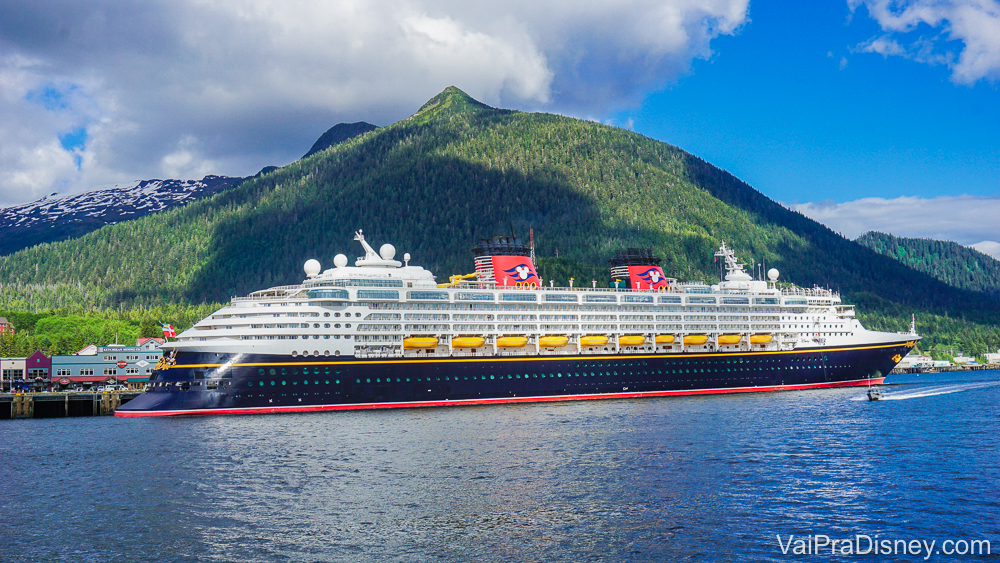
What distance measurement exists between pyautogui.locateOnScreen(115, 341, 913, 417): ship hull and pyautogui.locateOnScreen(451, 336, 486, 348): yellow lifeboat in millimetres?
2634

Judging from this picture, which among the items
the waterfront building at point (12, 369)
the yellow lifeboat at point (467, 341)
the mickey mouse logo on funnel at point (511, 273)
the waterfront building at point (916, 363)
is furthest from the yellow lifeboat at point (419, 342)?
the waterfront building at point (916, 363)

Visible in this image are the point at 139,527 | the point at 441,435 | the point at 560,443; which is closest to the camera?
the point at 139,527

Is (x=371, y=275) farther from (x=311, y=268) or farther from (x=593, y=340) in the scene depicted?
(x=593, y=340)

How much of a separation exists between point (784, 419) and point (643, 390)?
24.2 meters

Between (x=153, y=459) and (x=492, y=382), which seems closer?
(x=153, y=459)

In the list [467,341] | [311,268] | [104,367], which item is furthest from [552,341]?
[104,367]

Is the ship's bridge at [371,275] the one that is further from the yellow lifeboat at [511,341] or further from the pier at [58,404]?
the pier at [58,404]

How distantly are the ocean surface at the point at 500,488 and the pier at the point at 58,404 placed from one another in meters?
23.9

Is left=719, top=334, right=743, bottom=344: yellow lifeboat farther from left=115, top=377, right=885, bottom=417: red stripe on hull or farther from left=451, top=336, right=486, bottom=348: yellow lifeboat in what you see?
left=451, top=336, right=486, bottom=348: yellow lifeboat

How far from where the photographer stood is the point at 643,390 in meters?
83.9

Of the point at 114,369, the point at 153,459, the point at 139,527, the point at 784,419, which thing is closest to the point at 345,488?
the point at 139,527

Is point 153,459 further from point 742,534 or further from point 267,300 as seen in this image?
point 742,534

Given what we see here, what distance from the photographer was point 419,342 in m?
76.6

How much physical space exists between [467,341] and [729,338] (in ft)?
109
